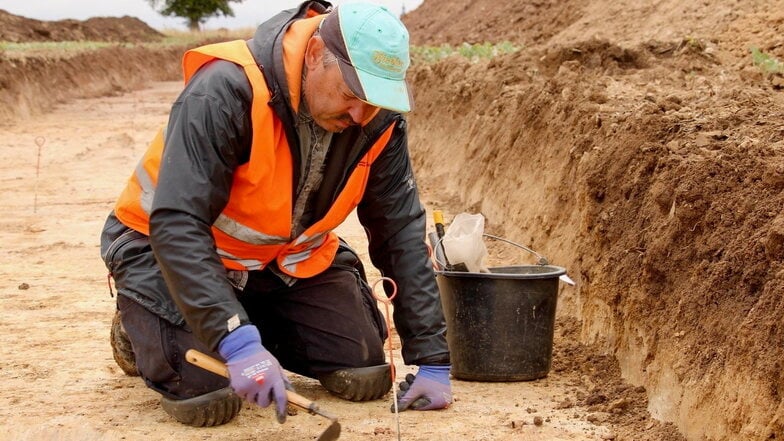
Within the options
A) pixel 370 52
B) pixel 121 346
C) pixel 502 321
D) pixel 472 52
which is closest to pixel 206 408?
pixel 121 346

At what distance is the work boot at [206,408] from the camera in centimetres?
429

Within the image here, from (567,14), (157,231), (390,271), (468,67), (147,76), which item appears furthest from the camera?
(147,76)

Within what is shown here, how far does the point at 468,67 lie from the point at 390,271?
24.3 feet

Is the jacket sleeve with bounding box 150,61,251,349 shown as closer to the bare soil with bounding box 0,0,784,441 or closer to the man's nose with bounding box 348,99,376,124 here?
the man's nose with bounding box 348,99,376,124

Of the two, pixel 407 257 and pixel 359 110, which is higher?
pixel 359 110

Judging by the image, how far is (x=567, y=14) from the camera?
1605cm

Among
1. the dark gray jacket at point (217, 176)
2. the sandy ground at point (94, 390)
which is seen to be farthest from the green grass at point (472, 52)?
the dark gray jacket at point (217, 176)

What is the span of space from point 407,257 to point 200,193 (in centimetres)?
114

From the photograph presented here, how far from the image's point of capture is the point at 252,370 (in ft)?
11.9

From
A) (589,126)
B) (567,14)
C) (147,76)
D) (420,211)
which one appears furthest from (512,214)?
(147,76)

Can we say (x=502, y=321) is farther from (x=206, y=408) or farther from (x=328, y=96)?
(x=328, y=96)

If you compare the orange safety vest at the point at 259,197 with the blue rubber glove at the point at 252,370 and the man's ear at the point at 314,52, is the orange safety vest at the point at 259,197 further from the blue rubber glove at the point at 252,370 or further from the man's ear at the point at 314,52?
the blue rubber glove at the point at 252,370

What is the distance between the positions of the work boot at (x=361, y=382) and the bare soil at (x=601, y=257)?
7cm

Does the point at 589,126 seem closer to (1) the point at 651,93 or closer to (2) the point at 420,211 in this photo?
(1) the point at 651,93
